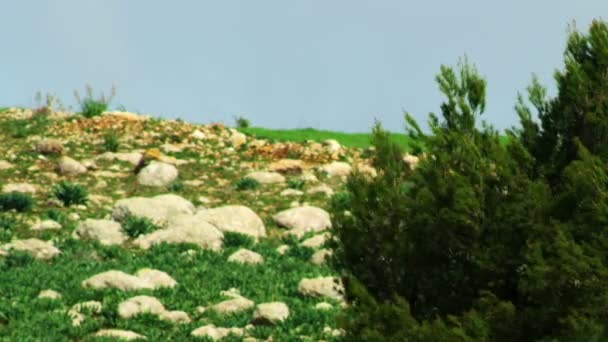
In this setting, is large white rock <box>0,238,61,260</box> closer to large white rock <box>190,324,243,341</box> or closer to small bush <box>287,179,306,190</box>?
large white rock <box>190,324,243,341</box>

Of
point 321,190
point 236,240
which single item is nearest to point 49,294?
point 236,240

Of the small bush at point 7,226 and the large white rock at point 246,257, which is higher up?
the small bush at point 7,226

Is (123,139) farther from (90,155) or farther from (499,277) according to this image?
(499,277)

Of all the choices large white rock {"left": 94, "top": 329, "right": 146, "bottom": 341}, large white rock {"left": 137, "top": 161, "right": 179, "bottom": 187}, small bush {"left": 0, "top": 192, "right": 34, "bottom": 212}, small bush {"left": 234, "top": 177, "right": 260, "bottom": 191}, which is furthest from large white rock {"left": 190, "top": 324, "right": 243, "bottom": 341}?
large white rock {"left": 137, "top": 161, "right": 179, "bottom": 187}

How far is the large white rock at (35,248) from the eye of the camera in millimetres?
17375

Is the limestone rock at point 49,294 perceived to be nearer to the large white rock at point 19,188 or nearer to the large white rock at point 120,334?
the large white rock at point 120,334

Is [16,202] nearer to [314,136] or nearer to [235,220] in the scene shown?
[235,220]

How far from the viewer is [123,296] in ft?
45.5

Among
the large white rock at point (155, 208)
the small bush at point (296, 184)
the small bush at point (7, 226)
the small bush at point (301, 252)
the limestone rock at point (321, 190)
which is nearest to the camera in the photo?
the small bush at point (301, 252)

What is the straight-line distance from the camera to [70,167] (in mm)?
24609

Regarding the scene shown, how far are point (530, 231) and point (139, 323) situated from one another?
6097 millimetres

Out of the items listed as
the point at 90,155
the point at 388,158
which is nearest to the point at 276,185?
the point at 90,155

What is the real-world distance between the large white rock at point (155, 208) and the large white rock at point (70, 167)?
4.17 metres

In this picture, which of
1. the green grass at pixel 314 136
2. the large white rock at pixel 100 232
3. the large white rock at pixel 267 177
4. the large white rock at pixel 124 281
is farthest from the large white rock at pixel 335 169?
the large white rock at pixel 124 281
